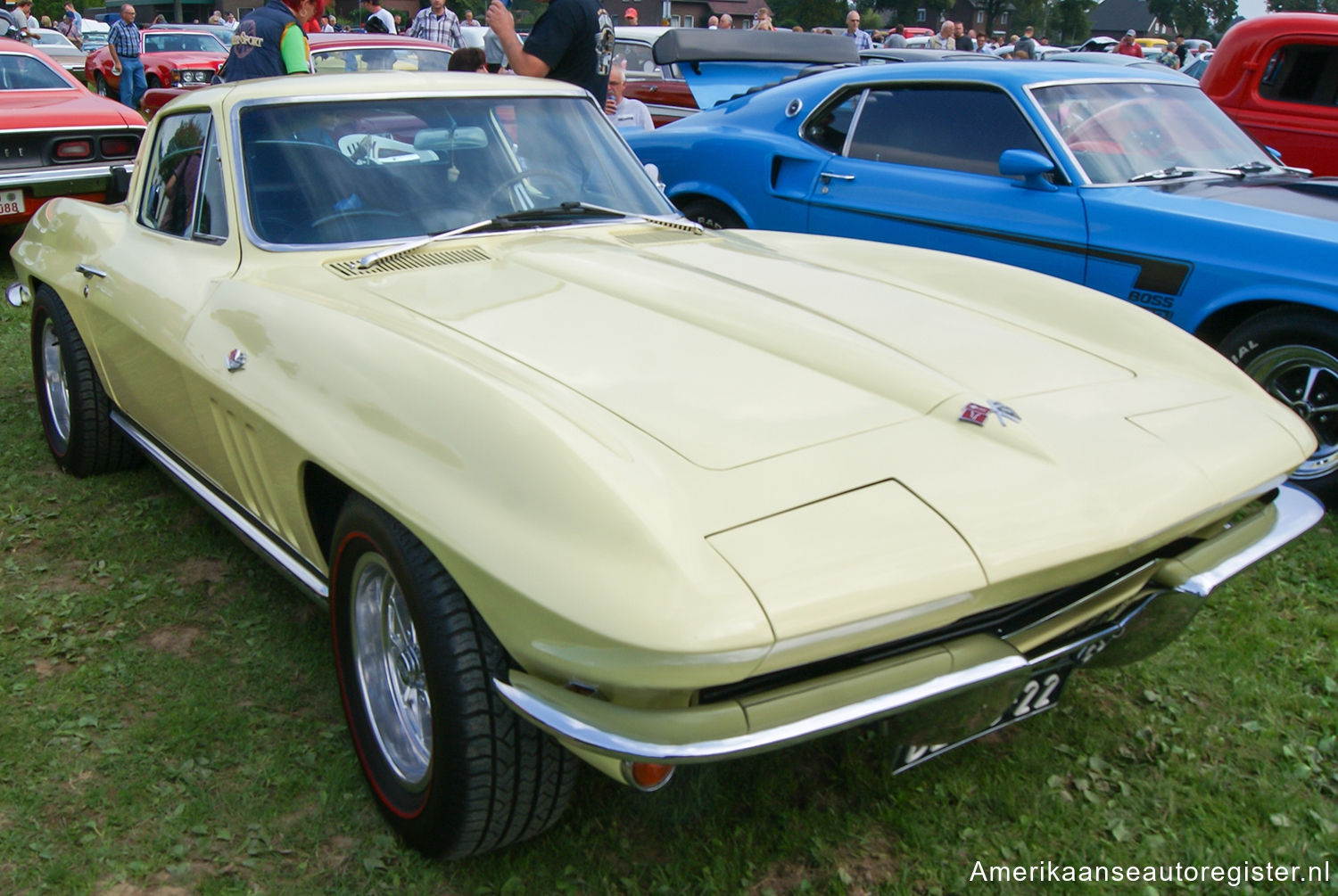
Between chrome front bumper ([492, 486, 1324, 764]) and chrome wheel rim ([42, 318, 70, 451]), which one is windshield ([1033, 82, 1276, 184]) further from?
chrome wheel rim ([42, 318, 70, 451])

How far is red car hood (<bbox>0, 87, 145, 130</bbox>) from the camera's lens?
6355 mm

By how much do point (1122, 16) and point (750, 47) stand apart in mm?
91358

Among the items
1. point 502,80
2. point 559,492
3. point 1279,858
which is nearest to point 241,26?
point 502,80

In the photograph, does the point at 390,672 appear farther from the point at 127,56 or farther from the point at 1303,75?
the point at 127,56

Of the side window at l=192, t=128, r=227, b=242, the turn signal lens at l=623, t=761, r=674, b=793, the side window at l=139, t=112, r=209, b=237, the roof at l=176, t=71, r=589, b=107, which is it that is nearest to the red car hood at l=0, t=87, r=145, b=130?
the side window at l=139, t=112, r=209, b=237

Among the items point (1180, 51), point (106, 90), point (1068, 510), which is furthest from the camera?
point (1180, 51)

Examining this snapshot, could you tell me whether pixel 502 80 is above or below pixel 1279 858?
above

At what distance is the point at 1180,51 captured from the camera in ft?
70.3

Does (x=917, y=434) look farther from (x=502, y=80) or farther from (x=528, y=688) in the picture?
(x=502, y=80)

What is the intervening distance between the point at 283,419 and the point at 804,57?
5.51 m

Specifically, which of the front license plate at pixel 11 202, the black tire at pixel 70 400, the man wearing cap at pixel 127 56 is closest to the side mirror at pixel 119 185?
the black tire at pixel 70 400

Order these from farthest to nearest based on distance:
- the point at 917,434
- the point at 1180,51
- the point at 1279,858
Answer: the point at 1180,51, the point at 1279,858, the point at 917,434

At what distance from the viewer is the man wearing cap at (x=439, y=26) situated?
1073cm

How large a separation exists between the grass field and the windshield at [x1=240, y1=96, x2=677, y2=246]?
1.11 metres
